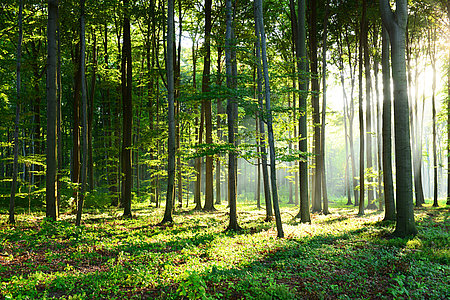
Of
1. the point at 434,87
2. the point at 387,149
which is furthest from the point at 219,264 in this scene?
the point at 434,87

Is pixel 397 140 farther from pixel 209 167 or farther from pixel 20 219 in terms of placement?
pixel 20 219

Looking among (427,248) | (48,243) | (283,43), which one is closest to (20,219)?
(48,243)

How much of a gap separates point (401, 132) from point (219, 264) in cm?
724

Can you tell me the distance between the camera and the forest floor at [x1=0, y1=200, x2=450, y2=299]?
456 cm

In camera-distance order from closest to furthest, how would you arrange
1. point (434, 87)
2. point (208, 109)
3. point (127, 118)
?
1. point (127, 118)
2. point (208, 109)
3. point (434, 87)

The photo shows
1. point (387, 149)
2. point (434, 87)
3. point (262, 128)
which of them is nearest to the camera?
point (387, 149)

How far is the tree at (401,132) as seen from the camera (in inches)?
334

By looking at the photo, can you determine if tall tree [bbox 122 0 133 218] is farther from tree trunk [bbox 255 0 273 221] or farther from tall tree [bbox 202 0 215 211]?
tree trunk [bbox 255 0 273 221]

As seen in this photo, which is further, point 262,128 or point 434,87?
point 434,87

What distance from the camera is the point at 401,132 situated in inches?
340

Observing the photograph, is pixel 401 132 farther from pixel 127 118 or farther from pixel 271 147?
Answer: pixel 127 118

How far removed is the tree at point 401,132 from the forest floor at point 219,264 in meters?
0.65

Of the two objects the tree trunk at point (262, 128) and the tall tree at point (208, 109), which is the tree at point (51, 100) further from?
the tree trunk at point (262, 128)

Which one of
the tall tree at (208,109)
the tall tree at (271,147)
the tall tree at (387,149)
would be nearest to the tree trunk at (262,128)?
the tall tree at (271,147)
